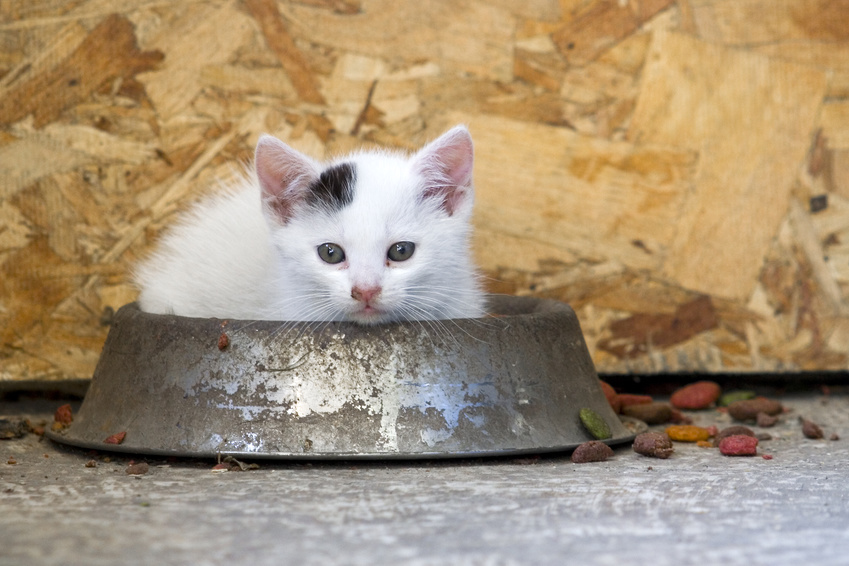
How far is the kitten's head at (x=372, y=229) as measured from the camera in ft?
7.11

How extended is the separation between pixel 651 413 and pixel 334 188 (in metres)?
1.27

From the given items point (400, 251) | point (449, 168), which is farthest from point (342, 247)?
point (449, 168)

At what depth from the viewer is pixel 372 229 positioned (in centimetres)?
218

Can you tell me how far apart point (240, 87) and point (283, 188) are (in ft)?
3.18

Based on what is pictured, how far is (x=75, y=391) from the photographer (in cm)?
329

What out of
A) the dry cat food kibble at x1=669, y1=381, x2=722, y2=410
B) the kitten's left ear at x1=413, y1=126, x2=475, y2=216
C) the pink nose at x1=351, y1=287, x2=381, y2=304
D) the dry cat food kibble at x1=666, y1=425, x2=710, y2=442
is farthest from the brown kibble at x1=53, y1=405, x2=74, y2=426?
the dry cat food kibble at x1=669, y1=381, x2=722, y2=410

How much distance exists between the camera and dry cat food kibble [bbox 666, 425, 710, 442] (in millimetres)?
2537

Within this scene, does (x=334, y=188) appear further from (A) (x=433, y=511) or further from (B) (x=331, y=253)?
(A) (x=433, y=511)

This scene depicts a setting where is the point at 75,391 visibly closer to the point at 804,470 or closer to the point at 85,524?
the point at 85,524

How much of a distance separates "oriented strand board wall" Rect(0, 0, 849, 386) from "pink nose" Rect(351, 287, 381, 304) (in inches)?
48.0

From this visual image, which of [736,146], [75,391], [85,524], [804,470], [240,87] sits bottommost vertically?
[85,524]

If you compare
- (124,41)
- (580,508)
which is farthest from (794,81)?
(124,41)

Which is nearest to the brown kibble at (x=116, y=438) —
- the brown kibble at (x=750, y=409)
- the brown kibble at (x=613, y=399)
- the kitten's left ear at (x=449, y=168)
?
the kitten's left ear at (x=449, y=168)

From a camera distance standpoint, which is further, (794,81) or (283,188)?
(794,81)
